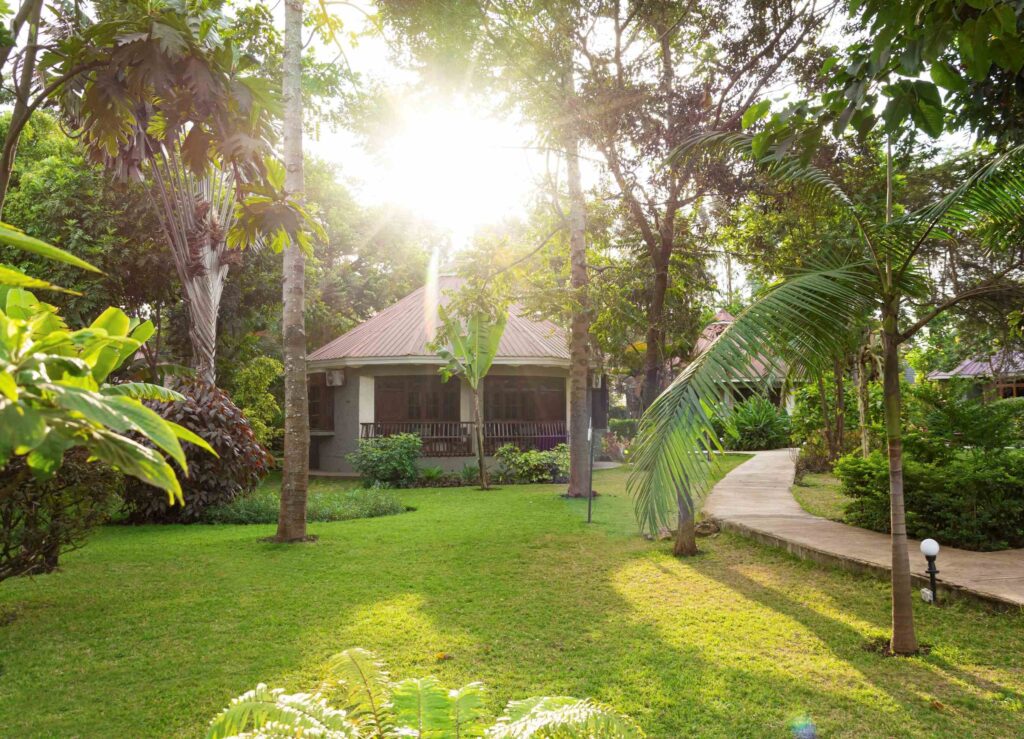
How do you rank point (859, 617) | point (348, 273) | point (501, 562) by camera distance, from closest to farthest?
point (859, 617), point (501, 562), point (348, 273)

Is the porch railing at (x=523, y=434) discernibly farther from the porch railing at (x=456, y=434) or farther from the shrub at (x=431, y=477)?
the shrub at (x=431, y=477)

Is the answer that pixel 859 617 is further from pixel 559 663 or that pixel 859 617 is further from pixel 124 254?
pixel 124 254

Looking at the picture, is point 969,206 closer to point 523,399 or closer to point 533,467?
point 533,467

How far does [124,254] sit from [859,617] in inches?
612

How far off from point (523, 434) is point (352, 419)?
484 cm

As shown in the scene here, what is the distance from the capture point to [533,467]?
17453 millimetres

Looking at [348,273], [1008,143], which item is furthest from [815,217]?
[348,273]

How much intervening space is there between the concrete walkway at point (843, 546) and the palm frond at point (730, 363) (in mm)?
2721

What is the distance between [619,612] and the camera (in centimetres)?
615

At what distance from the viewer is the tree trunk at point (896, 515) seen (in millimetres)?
4992

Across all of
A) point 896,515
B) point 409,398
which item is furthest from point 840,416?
point 896,515

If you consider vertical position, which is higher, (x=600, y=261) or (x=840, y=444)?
(x=600, y=261)

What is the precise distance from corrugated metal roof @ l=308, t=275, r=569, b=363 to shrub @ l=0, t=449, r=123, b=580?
11.9 m

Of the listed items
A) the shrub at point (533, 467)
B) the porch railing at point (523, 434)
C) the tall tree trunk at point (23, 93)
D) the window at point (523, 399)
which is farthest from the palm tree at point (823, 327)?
the window at point (523, 399)
